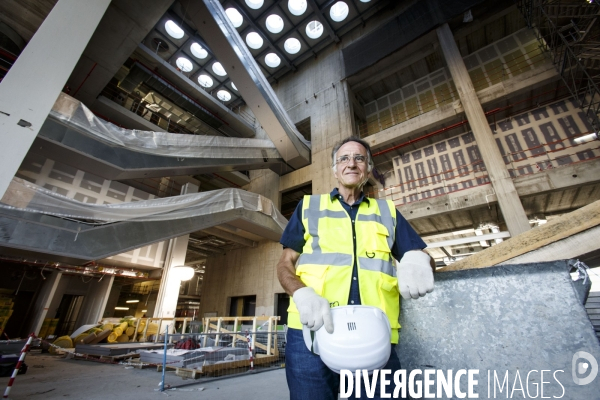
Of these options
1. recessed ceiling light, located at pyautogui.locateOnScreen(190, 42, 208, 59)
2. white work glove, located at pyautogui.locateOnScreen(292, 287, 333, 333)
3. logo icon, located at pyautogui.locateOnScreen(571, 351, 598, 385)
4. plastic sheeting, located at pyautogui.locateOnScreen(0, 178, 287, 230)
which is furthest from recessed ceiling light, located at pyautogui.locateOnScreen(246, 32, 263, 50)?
logo icon, located at pyautogui.locateOnScreen(571, 351, 598, 385)

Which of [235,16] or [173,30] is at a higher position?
[235,16]

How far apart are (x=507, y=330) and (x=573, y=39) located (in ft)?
41.1

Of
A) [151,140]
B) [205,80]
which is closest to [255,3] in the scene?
[205,80]

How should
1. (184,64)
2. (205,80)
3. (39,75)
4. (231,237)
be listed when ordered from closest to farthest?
(39,75)
(231,237)
(184,64)
(205,80)

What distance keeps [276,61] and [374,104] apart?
6666mm

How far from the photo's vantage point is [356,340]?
87 cm

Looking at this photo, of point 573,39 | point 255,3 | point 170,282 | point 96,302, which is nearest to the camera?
point 573,39

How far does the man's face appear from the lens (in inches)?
61.2

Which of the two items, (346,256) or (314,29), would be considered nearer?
(346,256)

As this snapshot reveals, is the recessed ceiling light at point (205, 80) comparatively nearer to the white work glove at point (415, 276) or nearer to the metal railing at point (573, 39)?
the metal railing at point (573, 39)

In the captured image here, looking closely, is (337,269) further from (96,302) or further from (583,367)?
(96,302)

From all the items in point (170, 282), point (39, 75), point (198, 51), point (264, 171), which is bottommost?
point (170, 282)

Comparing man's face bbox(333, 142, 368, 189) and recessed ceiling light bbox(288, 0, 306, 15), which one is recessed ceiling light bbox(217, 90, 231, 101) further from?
man's face bbox(333, 142, 368, 189)

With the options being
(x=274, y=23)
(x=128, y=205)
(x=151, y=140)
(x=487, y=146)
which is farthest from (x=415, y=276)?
(x=274, y=23)
